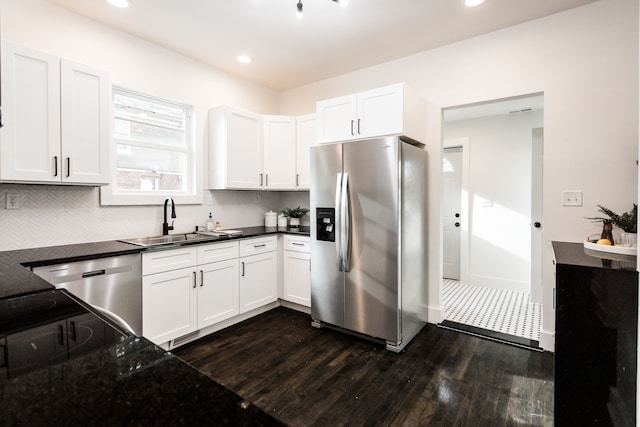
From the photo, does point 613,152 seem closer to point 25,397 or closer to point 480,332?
point 480,332

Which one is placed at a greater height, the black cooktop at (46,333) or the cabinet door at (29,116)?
the cabinet door at (29,116)

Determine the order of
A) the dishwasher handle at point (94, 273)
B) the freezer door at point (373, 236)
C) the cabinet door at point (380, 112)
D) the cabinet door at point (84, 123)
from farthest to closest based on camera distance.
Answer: the cabinet door at point (380, 112) → the freezer door at point (373, 236) → the cabinet door at point (84, 123) → the dishwasher handle at point (94, 273)

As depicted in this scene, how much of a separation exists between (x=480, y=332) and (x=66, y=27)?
4.34 m

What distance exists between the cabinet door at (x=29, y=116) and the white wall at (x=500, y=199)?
15.6 ft

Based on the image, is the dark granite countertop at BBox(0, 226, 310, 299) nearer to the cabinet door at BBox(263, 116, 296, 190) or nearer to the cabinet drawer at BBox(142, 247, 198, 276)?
the cabinet drawer at BBox(142, 247, 198, 276)

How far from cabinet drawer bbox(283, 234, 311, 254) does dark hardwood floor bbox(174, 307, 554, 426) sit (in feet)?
2.64

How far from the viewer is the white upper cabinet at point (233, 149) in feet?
11.1

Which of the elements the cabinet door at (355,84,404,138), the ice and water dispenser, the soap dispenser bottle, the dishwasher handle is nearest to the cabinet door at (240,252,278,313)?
the soap dispenser bottle

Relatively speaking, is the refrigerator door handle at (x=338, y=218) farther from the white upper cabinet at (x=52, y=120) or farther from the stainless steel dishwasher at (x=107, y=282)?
the white upper cabinet at (x=52, y=120)

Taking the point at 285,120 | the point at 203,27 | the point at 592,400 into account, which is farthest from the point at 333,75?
the point at 592,400

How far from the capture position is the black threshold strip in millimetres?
2738

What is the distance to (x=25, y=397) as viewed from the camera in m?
0.54

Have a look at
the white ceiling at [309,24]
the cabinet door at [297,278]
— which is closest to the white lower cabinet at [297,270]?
the cabinet door at [297,278]

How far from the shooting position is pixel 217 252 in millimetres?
2930
